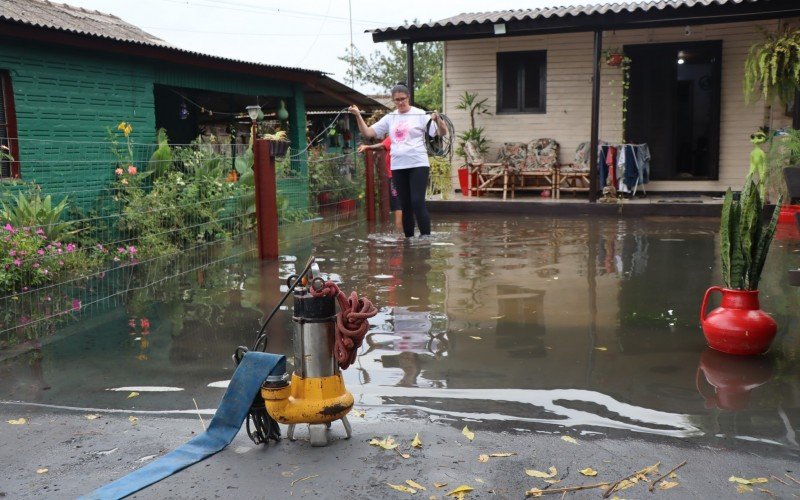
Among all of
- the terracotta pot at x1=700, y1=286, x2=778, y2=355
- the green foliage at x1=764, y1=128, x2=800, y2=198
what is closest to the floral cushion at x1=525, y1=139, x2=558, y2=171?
the green foliage at x1=764, y1=128, x2=800, y2=198

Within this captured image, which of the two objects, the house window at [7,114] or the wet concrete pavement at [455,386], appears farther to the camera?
the house window at [7,114]

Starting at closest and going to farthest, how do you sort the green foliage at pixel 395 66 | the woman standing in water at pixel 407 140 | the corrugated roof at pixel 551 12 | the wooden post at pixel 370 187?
the woman standing in water at pixel 407 140, the wooden post at pixel 370 187, the corrugated roof at pixel 551 12, the green foliage at pixel 395 66

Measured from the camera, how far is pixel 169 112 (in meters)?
16.6

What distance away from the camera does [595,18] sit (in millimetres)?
12891

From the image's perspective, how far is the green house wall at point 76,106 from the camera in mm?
9750

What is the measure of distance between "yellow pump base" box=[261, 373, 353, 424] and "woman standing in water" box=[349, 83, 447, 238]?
5855 millimetres

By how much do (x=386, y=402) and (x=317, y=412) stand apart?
68cm

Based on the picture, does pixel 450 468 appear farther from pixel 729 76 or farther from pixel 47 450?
pixel 729 76

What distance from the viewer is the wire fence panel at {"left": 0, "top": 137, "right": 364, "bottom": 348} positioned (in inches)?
245

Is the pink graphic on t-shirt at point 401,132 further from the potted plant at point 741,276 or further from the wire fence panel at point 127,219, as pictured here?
the potted plant at point 741,276

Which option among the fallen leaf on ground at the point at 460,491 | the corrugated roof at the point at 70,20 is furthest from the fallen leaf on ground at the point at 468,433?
the corrugated roof at the point at 70,20

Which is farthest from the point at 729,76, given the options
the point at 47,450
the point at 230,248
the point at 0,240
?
the point at 47,450

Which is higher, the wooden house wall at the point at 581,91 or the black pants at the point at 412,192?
the wooden house wall at the point at 581,91

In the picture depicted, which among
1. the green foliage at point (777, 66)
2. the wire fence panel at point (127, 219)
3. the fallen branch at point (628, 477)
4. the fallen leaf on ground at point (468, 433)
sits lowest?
the fallen branch at point (628, 477)
